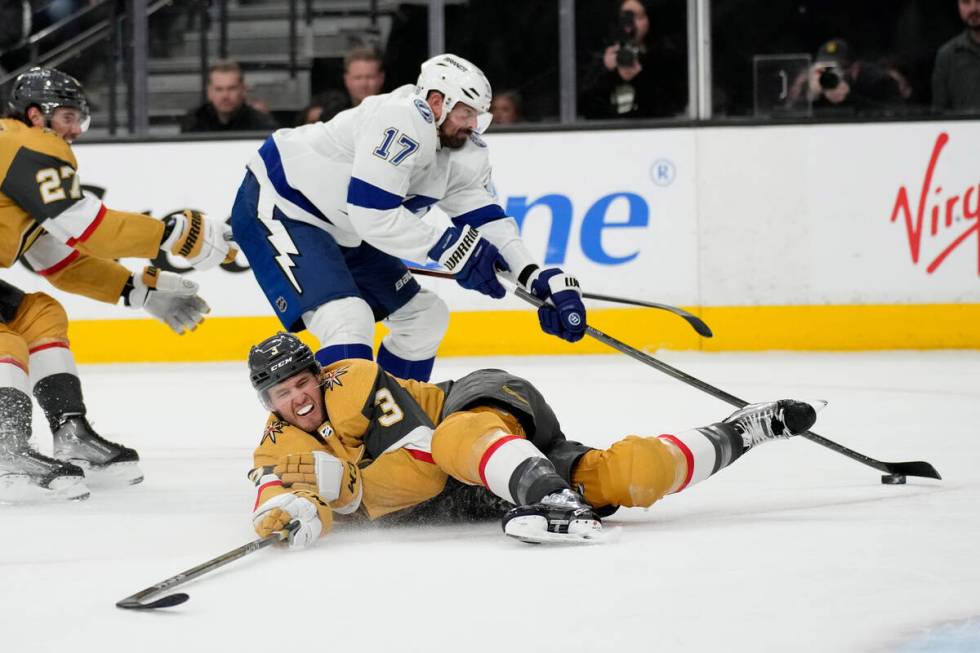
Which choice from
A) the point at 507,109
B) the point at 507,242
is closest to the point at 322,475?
the point at 507,242

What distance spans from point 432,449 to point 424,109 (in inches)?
46.1

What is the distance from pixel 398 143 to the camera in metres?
3.64

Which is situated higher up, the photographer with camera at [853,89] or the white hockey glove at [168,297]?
the photographer with camera at [853,89]

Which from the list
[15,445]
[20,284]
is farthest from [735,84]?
[15,445]

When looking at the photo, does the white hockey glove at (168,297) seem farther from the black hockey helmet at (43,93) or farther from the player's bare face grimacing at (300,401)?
the player's bare face grimacing at (300,401)

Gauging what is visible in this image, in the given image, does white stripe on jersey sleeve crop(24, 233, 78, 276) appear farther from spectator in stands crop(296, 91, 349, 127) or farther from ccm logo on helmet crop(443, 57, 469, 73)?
spectator in stands crop(296, 91, 349, 127)

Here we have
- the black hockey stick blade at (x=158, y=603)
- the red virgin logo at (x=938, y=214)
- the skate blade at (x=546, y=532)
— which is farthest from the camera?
the red virgin logo at (x=938, y=214)

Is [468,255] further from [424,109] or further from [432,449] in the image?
[432,449]

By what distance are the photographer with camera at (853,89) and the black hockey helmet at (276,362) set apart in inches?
166

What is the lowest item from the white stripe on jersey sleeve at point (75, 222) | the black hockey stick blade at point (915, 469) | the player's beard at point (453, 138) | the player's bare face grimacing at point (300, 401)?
the black hockey stick blade at point (915, 469)

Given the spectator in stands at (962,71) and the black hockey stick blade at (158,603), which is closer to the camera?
the black hockey stick blade at (158,603)

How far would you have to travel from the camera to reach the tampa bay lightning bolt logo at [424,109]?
368 cm

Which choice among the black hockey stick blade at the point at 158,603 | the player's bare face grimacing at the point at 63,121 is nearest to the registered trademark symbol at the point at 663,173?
the player's bare face grimacing at the point at 63,121

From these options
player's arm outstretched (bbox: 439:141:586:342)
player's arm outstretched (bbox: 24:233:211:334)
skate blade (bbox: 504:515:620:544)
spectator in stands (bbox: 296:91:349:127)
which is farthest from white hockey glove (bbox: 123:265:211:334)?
spectator in stands (bbox: 296:91:349:127)
